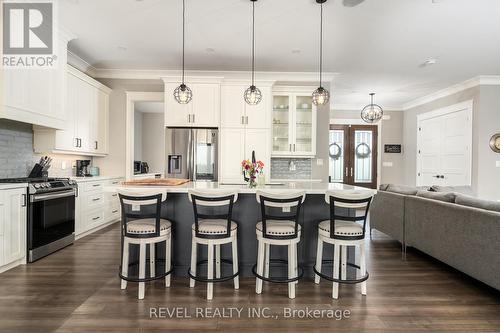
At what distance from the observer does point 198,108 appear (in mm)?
4527

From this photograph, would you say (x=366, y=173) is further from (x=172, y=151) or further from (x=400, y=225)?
(x=172, y=151)

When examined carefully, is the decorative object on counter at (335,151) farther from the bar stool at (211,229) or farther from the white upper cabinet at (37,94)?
Answer: the white upper cabinet at (37,94)

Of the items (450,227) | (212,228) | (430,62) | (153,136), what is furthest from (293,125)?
(153,136)

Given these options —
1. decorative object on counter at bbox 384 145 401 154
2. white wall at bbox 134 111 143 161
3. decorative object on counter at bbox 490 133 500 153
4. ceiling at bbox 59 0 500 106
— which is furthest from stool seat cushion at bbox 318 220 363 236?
white wall at bbox 134 111 143 161

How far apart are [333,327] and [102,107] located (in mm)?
4883

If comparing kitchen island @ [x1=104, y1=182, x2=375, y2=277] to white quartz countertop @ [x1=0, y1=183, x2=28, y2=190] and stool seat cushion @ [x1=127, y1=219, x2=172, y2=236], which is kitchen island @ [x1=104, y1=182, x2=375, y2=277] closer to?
stool seat cushion @ [x1=127, y1=219, x2=172, y2=236]

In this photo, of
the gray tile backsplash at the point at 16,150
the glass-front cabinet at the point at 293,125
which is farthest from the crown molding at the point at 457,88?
the gray tile backsplash at the point at 16,150

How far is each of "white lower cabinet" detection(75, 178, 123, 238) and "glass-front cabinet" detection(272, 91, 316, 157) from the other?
295cm

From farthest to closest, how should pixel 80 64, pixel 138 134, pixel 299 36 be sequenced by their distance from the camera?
pixel 138 134, pixel 80 64, pixel 299 36

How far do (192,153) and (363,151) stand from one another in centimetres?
521

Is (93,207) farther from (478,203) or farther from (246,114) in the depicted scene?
(478,203)

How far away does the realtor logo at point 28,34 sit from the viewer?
2795 millimetres

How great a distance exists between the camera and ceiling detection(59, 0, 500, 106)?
9.35 feet

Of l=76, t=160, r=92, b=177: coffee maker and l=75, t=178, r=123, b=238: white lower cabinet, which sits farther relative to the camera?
l=76, t=160, r=92, b=177: coffee maker
